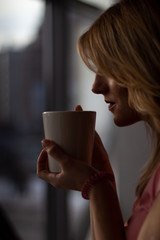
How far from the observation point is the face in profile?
0.70 meters

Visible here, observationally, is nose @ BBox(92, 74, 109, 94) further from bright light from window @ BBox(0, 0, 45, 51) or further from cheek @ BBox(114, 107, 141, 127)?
bright light from window @ BBox(0, 0, 45, 51)

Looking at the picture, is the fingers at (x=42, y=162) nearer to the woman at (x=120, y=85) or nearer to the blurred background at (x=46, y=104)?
the woman at (x=120, y=85)

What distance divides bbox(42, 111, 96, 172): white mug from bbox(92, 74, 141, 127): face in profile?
0.28ft

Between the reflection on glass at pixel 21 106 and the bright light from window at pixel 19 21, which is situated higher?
the bright light from window at pixel 19 21

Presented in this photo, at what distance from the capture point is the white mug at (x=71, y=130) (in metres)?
0.61

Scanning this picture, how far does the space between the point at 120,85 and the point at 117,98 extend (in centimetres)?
4

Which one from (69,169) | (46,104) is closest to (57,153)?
(69,169)

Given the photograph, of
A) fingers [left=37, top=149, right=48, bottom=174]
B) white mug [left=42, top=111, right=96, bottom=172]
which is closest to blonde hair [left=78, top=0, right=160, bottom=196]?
white mug [left=42, top=111, right=96, bottom=172]

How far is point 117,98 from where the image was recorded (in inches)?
27.6

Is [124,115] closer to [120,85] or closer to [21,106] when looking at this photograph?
[120,85]

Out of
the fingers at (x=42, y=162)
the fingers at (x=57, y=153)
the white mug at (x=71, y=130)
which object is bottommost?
the fingers at (x=42, y=162)

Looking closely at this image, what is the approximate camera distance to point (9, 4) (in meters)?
1.65

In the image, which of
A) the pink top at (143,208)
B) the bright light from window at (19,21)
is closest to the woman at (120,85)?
the pink top at (143,208)

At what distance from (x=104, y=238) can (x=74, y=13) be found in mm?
1548
